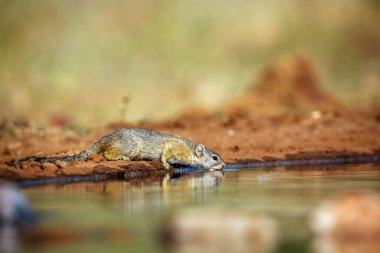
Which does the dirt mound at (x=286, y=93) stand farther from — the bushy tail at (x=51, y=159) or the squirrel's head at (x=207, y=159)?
the bushy tail at (x=51, y=159)

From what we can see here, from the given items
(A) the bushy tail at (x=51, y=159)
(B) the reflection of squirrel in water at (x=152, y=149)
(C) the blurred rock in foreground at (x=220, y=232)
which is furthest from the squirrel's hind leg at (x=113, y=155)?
(C) the blurred rock in foreground at (x=220, y=232)

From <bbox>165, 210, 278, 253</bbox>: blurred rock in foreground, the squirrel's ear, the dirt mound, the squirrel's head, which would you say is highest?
the dirt mound

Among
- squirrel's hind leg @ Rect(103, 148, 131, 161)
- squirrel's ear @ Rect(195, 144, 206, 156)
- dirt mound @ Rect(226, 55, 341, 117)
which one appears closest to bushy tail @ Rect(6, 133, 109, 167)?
squirrel's hind leg @ Rect(103, 148, 131, 161)

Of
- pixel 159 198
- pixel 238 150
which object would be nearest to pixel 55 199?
pixel 159 198

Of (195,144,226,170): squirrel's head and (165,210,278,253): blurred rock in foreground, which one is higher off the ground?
(195,144,226,170): squirrel's head

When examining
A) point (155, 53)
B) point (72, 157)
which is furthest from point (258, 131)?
point (72, 157)

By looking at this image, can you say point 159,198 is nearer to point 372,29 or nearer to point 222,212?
point 222,212

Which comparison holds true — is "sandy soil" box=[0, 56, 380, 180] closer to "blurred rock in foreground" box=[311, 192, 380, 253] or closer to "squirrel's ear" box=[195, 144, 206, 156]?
"squirrel's ear" box=[195, 144, 206, 156]

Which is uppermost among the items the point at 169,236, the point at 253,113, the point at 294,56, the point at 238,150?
the point at 294,56

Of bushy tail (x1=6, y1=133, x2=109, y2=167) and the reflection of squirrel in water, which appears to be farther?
the reflection of squirrel in water
